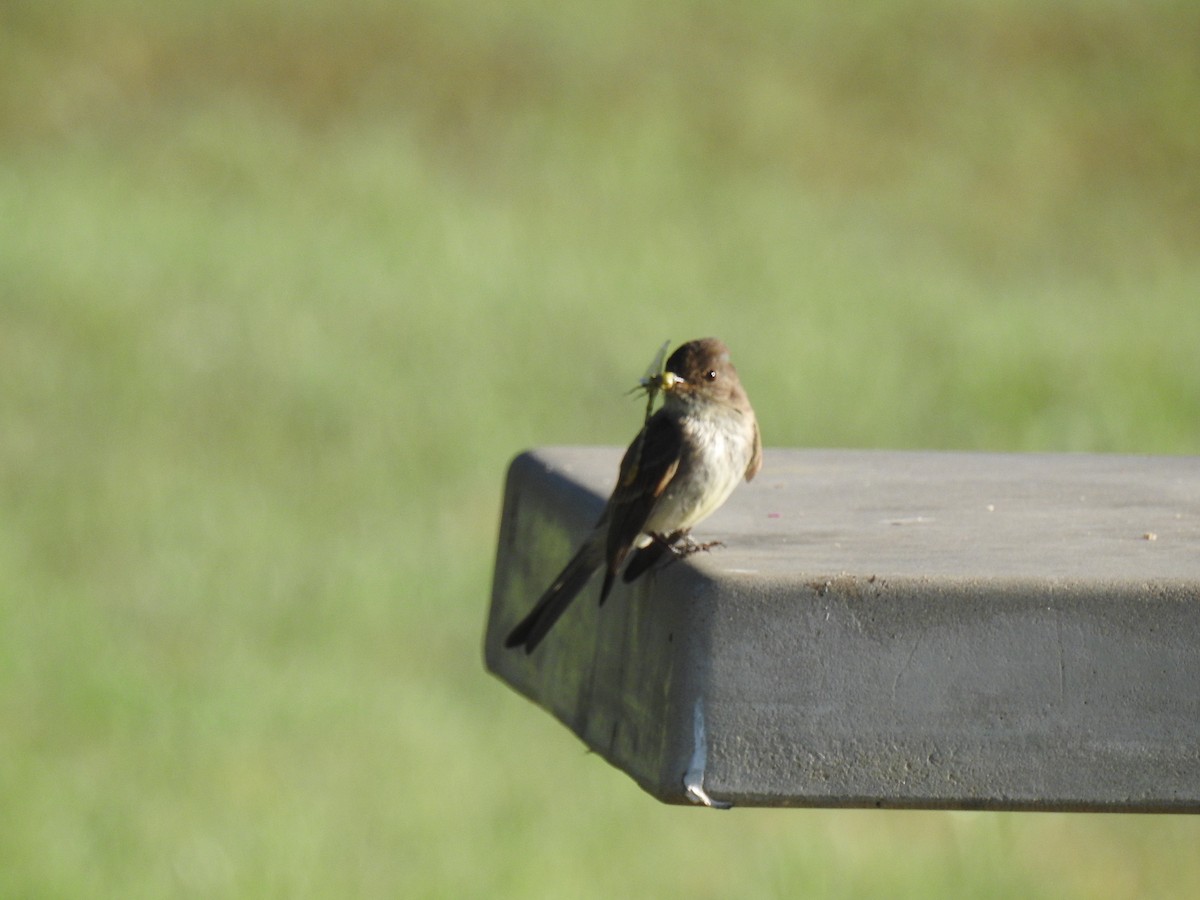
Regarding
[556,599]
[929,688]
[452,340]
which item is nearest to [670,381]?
[556,599]

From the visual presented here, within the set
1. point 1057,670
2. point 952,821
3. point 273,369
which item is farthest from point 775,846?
point 273,369

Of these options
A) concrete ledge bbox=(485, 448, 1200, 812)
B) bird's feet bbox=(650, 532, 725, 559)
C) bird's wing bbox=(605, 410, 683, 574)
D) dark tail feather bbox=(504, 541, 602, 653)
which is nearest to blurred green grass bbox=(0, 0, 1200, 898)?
dark tail feather bbox=(504, 541, 602, 653)

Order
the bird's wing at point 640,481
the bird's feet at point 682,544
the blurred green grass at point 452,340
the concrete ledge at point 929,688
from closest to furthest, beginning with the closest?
the concrete ledge at point 929,688 < the bird's feet at point 682,544 < the bird's wing at point 640,481 < the blurred green grass at point 452,340

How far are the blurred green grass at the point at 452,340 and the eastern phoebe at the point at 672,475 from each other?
3360 mm

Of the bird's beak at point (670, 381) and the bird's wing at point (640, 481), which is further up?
the bird's beak at point (670, 381)

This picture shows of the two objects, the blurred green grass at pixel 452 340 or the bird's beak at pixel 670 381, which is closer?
the bird's beak at pixel 670 381

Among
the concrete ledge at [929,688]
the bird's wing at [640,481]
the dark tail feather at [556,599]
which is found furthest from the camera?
the dark tail feather at [556,599]

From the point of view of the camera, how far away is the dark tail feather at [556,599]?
3.55 m

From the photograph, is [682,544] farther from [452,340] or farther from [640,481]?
[452,340]

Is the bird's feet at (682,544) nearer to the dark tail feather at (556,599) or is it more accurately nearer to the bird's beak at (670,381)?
the dark tail feather at (556,599)

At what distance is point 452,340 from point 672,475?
360 inches

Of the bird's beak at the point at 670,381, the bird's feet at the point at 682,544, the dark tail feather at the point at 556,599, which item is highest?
the bird's beak at the point at 670,381

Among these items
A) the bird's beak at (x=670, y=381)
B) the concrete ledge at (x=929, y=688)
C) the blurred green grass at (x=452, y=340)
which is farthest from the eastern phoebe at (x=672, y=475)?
the blurred green grass at (x=452, y=340)

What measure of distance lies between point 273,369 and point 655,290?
3248mm
